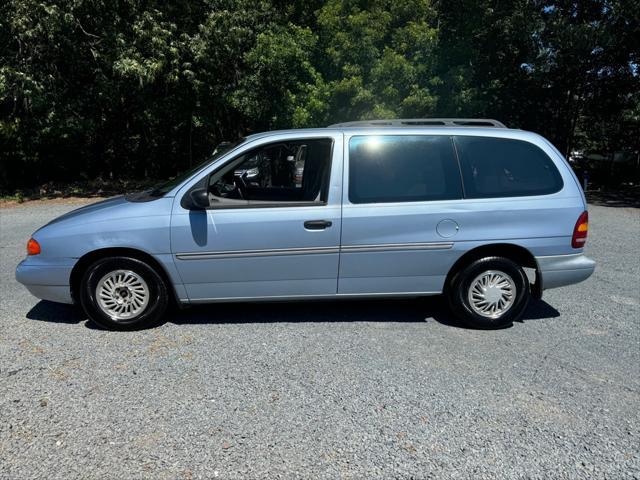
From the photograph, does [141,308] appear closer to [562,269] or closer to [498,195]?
[498,195]

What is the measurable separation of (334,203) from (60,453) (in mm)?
2674

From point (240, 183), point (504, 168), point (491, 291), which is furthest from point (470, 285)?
point (240, 183)

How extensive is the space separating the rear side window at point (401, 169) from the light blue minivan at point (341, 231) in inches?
0.4

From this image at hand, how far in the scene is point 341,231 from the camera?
4.26 m

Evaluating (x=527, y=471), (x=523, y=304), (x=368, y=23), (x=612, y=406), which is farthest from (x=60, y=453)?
(x=368, y=23)

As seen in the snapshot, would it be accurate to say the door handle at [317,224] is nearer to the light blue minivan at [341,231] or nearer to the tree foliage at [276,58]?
the light blue minivan at [341,231]

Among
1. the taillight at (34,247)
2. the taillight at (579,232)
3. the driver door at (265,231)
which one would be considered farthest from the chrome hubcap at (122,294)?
the taillight at (579,232)

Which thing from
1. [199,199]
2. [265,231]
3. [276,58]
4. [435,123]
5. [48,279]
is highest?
[276,58]

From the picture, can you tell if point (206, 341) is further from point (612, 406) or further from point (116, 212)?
point (612, 406)

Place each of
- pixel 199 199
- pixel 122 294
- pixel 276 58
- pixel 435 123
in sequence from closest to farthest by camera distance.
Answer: pixel 199 199 → pixel 122 294 → pixel 435 123 → pixel 276 58

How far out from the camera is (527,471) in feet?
8.55

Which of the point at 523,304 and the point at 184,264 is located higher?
the point at 184,264

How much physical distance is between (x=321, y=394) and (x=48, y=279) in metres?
2.69

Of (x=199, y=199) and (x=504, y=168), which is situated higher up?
(x=504, y=168)
